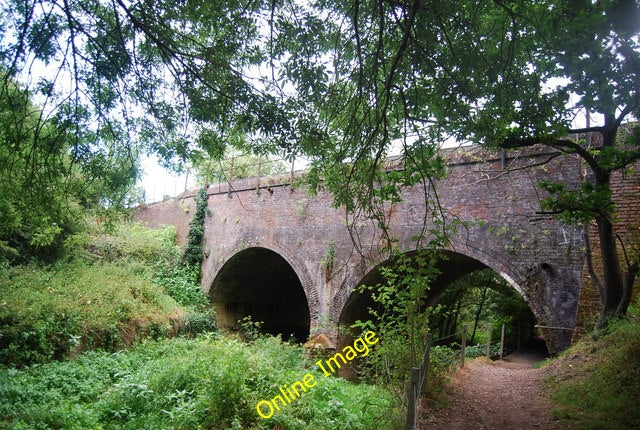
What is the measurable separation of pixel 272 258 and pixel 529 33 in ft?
34.6

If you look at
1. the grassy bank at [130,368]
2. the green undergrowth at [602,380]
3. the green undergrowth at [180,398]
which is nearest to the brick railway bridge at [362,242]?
the green undergrowth at [602,380]

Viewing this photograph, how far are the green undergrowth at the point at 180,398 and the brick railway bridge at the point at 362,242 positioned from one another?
2090 mm

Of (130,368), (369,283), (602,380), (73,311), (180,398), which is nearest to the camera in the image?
(602,380)

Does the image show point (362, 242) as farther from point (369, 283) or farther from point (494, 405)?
point (494, 405)

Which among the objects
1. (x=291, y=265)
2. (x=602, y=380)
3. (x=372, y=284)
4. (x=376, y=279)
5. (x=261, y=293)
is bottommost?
(x=261, y=293)

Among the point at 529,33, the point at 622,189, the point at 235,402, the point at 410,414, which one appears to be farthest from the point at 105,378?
the point at 622,189

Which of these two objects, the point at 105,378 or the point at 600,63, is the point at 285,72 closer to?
the point at 600,63

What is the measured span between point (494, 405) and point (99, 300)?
8051 mm

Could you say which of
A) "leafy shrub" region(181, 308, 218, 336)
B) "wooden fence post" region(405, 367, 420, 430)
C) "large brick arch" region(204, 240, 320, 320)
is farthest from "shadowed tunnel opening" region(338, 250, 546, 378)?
"wooden fence post" region(405, 367, 420, 430)

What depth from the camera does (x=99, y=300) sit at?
9.21 meters

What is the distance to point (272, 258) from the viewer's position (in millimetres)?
13844

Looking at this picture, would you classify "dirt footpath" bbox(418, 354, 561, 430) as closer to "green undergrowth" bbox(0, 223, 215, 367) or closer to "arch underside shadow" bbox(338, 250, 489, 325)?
"arch underside shadow" bbox(338, 250, 489, 325)

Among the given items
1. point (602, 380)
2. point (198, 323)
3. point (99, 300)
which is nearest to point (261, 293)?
point (198, 323)

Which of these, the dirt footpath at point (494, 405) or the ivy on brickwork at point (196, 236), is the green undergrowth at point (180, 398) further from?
the ivy on brickwork at point (196, 236)
